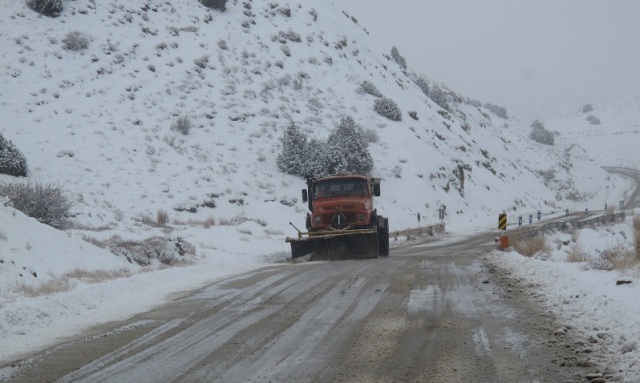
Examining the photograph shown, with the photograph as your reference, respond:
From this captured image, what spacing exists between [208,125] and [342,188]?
17052 millimetres

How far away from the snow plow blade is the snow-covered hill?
1.69 m

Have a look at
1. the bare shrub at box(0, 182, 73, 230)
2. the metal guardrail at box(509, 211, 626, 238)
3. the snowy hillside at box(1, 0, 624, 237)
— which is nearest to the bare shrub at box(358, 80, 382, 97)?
the snowy hillside at box(1, 0, 624, 237)

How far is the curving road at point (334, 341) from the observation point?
16.2 feet

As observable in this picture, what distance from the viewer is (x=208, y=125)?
107 ft

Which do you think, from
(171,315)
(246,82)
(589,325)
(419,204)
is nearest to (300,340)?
(171,315)

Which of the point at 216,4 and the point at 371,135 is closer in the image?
the point at 371,135

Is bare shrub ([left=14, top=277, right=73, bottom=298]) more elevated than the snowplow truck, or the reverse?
the snowplow truck

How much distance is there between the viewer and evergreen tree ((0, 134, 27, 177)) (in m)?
21.0

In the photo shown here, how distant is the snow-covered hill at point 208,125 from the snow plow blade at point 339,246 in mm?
1692

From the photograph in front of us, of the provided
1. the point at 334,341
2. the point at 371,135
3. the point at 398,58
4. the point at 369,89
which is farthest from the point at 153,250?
the point at 398,58

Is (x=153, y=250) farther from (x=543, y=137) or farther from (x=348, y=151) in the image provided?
(x=543, y=137)

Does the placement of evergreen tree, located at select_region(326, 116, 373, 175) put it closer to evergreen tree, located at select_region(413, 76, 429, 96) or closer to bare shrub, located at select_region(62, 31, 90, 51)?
bare shrub, located at select_region(62, 31, 90, 51)

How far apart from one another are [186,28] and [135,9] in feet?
13.0

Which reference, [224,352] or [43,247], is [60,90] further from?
[224,352]
